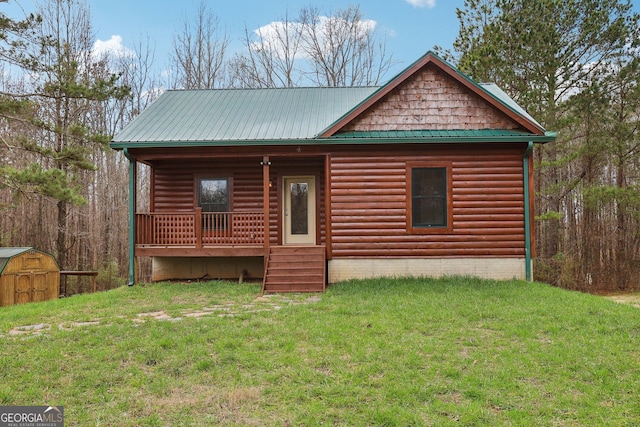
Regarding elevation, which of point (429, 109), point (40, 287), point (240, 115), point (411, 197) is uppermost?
point (240, 115)

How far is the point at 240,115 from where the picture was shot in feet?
40.9

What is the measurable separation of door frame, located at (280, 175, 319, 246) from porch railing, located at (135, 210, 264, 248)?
1060 millimetres

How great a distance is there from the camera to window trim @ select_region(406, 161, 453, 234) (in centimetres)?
1063

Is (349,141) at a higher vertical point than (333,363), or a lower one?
higher

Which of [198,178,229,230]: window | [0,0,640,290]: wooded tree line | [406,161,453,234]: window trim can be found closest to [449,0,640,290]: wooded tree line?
[0,0,640,290]: wooded tree line

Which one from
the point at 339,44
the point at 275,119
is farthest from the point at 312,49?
the point at 275,119

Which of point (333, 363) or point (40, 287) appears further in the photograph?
point (40, 287)

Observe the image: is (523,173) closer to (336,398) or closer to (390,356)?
(390,356)

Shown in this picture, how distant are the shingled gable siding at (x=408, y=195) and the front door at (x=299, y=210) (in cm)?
182

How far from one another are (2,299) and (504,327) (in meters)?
11.1

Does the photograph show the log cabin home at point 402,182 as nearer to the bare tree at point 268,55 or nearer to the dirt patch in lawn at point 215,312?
the dirt patch in lawn at point 215,312

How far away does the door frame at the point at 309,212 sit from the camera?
489 inches

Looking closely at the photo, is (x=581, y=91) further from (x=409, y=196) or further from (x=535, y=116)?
(x=409, y=196)

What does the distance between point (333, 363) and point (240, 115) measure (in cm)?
916
